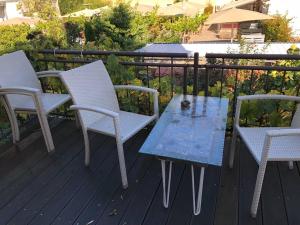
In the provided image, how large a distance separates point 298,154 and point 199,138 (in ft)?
2.07

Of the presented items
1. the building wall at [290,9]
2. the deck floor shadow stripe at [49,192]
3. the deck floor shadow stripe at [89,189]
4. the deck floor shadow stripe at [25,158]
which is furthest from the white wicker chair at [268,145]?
the building wall at [290,9]

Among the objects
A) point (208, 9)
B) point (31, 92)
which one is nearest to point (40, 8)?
point (208, 9)

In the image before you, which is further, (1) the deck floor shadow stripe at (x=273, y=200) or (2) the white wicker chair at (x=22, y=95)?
(2) the white wicker chair at (x=22, y=95)

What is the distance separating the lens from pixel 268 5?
17.5 m

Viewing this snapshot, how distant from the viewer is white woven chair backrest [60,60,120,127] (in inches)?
89.4

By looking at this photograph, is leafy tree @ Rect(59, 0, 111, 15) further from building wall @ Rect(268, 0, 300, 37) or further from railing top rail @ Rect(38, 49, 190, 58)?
railing top rail @ Rect(38, 49, 190, 58)

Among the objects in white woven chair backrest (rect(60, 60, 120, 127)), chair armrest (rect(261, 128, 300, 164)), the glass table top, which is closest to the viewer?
chair armrest (rect(261, 128, 300, 164))

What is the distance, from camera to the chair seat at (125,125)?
2.19m

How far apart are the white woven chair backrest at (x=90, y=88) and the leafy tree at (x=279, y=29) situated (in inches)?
558

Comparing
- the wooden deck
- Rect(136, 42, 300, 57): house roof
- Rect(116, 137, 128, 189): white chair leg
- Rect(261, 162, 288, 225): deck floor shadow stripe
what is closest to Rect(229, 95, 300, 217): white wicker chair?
Rect(261, 162, 288, 225): deck floor shadow stripe

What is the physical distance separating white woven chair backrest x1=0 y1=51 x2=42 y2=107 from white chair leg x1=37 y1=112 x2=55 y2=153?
392 millimetres

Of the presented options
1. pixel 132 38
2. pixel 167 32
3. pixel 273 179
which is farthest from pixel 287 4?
pixel 273 179

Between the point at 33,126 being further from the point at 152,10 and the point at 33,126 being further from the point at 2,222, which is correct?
the point at 152,10

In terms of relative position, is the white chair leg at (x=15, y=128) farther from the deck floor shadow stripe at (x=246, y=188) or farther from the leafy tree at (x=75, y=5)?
the leafy tree at (x=75, y=5)
